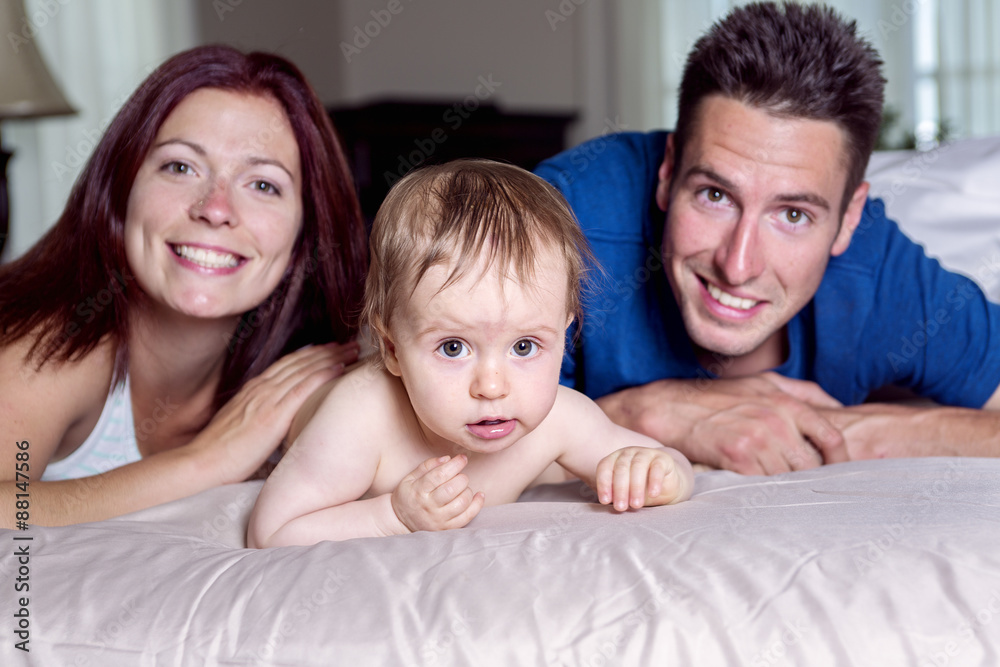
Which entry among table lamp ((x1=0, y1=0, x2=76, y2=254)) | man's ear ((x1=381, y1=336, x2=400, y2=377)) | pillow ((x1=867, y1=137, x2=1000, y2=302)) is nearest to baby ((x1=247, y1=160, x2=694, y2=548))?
man's ear ((x1=381, y1=336, x2=400, y2=377))

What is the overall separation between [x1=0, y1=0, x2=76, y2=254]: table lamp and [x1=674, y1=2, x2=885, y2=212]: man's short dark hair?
5.47 ft

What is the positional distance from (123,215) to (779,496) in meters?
1.03

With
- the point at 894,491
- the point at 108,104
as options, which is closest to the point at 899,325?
the point at 894,491

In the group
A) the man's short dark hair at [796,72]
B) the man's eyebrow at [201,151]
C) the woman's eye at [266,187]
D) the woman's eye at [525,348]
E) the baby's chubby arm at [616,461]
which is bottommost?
the baby's chubby arm at [616,461]

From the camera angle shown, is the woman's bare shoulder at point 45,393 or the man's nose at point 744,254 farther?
the man's nose at point 744,254

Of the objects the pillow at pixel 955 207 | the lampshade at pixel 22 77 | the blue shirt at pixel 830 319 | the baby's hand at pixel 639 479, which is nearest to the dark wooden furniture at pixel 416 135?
the lampshade at pixel 22 77

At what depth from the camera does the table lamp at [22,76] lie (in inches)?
→ 84.0

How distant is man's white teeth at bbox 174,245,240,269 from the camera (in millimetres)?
1302

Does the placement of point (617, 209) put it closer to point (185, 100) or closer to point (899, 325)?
point (899, 325)

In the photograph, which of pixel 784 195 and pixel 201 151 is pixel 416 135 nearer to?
pixel 201 151

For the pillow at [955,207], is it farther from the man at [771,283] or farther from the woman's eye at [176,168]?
the woman's eye at [176,168]

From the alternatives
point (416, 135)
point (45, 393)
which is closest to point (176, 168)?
point (45, 393)

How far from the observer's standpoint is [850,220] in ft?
4.74

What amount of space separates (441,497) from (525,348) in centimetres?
18
